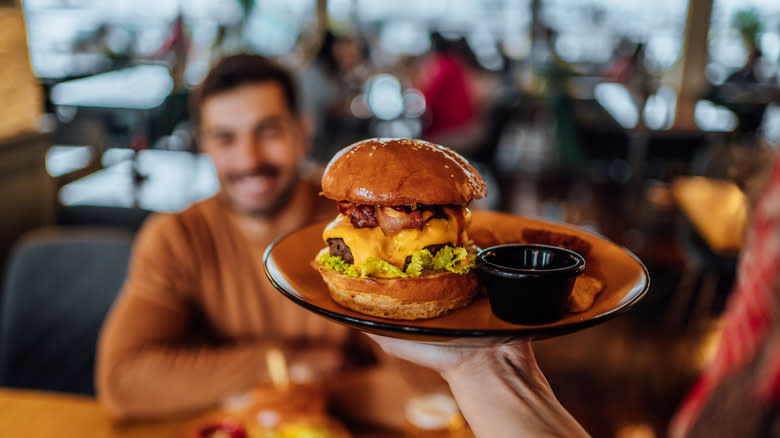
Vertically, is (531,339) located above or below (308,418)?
above

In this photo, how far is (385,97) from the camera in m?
8.51

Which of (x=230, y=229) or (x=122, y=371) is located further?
(x=230, y=229)

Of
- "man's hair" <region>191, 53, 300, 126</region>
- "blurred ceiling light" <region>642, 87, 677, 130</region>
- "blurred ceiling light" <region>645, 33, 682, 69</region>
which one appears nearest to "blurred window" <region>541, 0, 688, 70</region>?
"blurred ceiling light" <region>645, 33, 682, 69</region>

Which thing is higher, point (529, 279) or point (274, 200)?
point (529, 279)

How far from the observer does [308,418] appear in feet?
5.19

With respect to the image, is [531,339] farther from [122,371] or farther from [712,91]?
[712,91]

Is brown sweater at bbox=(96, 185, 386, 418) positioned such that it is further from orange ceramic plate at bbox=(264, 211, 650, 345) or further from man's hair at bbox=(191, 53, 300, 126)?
orange ceramic plate at bbox=(264, 211, 650, 345)

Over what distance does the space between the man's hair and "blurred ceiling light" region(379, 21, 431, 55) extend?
9.88m

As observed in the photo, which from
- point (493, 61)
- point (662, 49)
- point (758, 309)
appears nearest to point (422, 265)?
point (758, 309)

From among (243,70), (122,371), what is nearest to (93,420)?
(122,371)

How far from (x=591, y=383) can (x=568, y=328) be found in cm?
312

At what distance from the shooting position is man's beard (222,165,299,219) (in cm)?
231

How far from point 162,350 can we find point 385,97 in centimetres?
683

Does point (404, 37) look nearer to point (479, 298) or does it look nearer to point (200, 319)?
point (200, 319)
